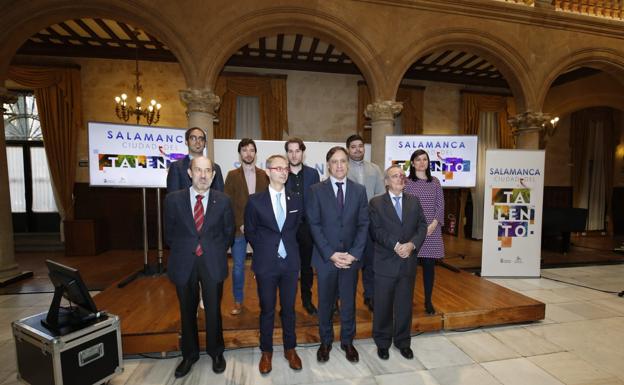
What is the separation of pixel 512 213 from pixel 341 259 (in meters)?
3.61

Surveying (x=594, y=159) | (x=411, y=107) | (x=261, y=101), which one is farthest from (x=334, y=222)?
(x=594, y=159)

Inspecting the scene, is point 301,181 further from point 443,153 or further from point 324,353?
point 443,153

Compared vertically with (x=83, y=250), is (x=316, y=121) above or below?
above

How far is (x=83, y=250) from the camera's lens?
5930 millimetres

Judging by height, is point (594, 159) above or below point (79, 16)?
below

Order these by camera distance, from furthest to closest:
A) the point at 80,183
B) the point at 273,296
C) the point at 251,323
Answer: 1. the point at 80,183
2. the point at 251,323
3. the point at 273,296

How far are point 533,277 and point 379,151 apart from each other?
10.0 ft

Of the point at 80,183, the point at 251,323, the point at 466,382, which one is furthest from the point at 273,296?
the point at 80,183

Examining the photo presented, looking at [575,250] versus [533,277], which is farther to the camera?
[575,250]

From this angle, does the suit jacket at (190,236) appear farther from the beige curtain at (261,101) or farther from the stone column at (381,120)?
the beige curtain at (261,101)

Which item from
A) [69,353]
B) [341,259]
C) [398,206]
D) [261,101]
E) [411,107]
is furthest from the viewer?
[411,107]

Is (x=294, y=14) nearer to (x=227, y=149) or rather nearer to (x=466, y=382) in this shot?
(x=227, y=149)

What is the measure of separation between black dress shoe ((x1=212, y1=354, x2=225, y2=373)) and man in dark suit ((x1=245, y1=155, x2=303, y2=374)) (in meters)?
Answer: 0.29

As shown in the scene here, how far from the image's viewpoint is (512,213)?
173 inches
